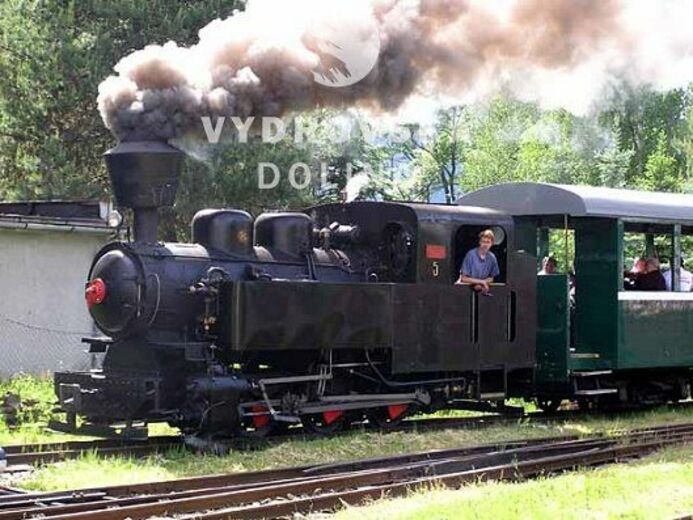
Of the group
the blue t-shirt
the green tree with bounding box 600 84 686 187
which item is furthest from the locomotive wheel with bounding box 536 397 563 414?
the green tree with bounding box 600 84 686 187

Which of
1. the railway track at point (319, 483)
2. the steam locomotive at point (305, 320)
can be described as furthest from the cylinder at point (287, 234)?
the railway track at point (319, 483)

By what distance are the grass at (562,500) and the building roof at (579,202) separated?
4466 millimetres

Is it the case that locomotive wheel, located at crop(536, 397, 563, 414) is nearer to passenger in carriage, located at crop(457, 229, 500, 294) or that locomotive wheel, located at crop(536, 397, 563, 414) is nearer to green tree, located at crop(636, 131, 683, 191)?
passenger in carriage, located at crop(457, 229, 500, 294)

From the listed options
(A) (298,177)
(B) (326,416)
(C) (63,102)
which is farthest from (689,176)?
(B) (326,416)

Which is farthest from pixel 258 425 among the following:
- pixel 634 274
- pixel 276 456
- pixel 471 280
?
pixel 634 274

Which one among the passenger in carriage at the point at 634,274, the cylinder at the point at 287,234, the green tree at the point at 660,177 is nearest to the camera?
the cylinder at the point at 287,234

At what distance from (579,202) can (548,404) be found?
2943 millimetres

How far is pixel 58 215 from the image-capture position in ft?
55.6

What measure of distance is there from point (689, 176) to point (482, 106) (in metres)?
8.64

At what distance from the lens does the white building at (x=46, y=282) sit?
51.8 ft

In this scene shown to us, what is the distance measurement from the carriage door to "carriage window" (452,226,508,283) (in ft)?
3.50

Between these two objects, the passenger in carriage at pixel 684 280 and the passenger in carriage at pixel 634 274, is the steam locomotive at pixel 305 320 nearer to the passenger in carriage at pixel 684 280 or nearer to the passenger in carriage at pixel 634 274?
the passenger in carriage at pixel 634 274

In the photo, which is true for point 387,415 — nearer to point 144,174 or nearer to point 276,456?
point 276,456

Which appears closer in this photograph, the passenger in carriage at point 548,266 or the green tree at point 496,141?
the passenger in carriage at point 548,266
